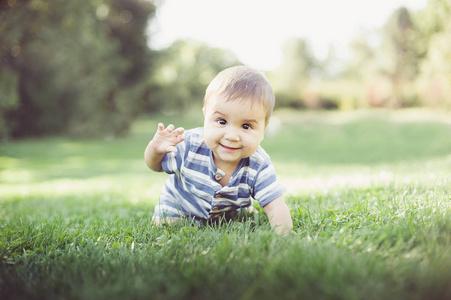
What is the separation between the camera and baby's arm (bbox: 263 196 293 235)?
2.32 meters

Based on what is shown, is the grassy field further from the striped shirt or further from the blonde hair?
the blonde hair

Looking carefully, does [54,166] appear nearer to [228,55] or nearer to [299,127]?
[299,127]

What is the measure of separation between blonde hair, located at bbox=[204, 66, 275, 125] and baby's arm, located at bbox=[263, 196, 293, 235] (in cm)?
63

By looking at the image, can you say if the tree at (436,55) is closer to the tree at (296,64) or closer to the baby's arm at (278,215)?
the tree at (296,64)

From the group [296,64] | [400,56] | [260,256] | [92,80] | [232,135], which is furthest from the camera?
[296,64]

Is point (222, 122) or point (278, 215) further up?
point (222, 122)

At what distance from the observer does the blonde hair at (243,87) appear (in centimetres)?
229

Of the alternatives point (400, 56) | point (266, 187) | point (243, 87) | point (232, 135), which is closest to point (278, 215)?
point (266, 187)

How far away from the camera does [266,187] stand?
2.49 m

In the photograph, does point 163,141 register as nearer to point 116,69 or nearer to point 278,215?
point 278,215

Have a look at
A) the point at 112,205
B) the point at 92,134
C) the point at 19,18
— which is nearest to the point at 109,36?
the point at 92,134

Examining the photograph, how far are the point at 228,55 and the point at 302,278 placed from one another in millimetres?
68328

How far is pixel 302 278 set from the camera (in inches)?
56.2

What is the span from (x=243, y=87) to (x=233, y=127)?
0.29 meters
